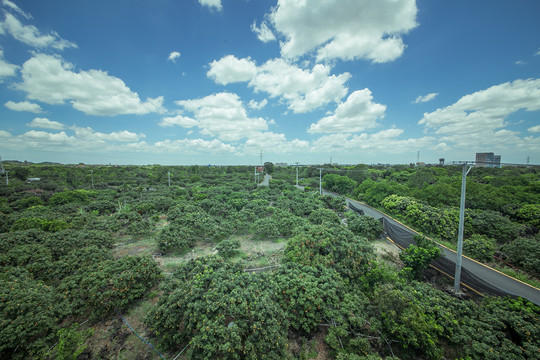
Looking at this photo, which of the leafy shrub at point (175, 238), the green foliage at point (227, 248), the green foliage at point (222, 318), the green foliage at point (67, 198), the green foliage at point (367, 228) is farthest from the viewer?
the green foliage at point (67, 198)

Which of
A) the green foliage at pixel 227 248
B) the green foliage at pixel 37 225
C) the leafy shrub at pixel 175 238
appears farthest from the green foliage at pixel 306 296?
the green foliage at pixel 37 225

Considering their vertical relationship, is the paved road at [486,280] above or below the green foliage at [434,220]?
below

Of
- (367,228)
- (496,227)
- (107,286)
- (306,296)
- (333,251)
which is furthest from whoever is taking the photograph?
(367,228)

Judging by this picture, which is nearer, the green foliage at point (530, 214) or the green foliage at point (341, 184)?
the green foliage at point (530, 214)

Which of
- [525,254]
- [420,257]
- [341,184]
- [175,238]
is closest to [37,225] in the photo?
[175,238]

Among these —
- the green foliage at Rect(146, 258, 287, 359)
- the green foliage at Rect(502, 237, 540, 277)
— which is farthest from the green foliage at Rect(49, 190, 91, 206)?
the green foliage at Rect(502, 237, 540, 277)

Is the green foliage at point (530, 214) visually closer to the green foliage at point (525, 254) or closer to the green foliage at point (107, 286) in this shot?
the green foliage at point (525, 254)

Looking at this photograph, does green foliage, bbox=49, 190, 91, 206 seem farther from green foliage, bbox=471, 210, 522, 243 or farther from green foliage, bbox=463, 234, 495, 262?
green foliage, bbox=471, 210, 522, 243

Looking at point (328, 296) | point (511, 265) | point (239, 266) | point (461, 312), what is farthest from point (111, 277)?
point (511, 265)

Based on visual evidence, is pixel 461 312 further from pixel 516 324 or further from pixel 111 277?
pixel 111 277

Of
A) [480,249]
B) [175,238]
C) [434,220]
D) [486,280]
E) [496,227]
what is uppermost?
[434,220]

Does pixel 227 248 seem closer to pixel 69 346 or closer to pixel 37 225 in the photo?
pixel 69 346
